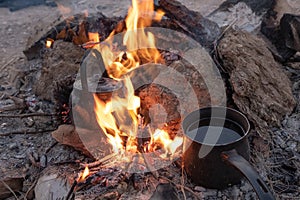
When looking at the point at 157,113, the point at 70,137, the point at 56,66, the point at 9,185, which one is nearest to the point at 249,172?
the point at 157,113

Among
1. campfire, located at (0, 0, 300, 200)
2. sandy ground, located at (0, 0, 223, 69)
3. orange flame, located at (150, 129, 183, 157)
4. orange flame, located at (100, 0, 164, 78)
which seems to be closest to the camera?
campfire, located at (0, 0, 300, 200)

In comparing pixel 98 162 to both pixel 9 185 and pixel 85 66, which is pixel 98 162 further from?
pixel 85 66

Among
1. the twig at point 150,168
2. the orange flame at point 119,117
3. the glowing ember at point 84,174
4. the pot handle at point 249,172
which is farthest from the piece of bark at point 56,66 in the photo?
the pot handle at point 249,172

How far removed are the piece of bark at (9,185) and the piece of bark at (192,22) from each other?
1.97m

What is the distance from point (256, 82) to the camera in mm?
2939

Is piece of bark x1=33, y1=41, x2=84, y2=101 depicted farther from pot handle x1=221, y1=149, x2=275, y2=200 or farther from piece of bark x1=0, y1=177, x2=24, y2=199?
pot handle x1=221, y1=149, x2=275, y2=200

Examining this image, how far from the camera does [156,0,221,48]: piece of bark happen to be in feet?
11.5

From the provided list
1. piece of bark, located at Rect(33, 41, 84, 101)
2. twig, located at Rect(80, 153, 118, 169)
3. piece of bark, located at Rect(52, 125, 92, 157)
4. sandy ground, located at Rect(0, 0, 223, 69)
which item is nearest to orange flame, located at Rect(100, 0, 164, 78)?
piece of bark, located at Rect(33, 41, 84, 101)

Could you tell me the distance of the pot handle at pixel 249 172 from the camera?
189 cm

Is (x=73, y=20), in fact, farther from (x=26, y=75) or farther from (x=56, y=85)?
(x=56, y=85)

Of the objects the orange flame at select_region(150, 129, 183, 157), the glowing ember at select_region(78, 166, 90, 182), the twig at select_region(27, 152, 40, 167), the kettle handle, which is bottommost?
the twig at select_region(27, 152, 40, 167)

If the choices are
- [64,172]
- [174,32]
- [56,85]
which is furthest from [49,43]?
[64,172]

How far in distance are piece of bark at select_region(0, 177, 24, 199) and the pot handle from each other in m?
1.53

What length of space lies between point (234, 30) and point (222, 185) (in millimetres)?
1538
